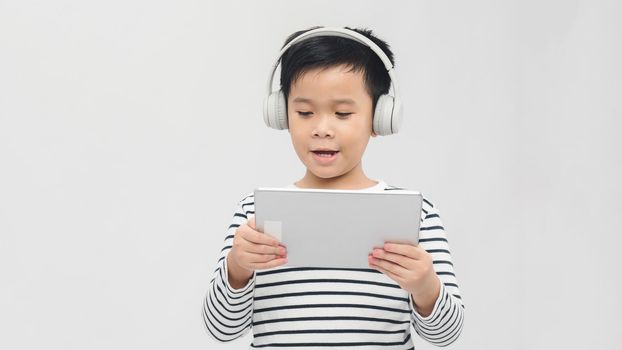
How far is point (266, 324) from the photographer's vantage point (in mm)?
1192

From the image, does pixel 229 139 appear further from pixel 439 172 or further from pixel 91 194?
pixel 439 172

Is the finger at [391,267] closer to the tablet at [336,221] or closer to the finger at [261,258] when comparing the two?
the tablet at [336,221]

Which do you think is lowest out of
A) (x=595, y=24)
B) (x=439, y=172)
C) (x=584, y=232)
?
(x=584, y=232)

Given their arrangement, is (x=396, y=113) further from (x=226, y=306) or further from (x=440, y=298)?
(x=226, y=306)

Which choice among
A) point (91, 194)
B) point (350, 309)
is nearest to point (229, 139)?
point (91, 194)

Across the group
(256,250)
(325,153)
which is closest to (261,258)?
(256,250)

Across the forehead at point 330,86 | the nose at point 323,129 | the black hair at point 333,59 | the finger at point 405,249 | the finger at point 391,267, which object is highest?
the black hair at point 333,59

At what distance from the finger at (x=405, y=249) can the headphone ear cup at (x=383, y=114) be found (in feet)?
0.79

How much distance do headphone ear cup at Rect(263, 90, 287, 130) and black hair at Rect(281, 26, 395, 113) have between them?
0.6 inches

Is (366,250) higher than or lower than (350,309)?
A: higher

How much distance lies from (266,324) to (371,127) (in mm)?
349

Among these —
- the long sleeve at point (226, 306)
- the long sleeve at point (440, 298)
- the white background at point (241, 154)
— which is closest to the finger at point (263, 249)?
the long sleeve at point (226, 306)

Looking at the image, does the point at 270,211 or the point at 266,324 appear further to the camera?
the point at 266,324

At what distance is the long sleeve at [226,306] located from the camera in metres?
1.13
